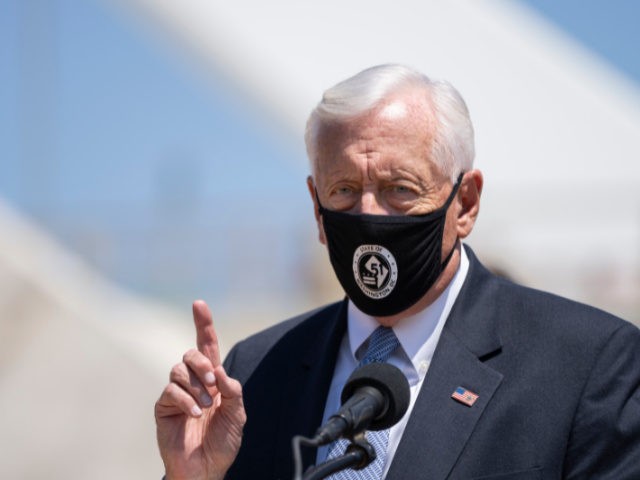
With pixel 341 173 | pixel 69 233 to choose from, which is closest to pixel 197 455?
pixel 341 173

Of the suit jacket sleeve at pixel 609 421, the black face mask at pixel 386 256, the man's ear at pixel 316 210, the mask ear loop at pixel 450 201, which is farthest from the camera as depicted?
the man's ear at pixel 316 210

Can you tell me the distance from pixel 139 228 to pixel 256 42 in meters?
13.0

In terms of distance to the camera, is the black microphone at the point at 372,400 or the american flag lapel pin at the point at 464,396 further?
the american flag lapel pin at the point at 464,396

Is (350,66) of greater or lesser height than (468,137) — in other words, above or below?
above

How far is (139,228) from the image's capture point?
45.3 ft

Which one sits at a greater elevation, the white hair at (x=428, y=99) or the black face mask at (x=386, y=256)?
the white hair at (x=428, y=99)

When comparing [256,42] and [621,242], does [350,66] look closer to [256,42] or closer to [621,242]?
[256,42]

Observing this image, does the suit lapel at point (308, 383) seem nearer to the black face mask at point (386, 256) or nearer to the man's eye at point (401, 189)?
the black face mask at point (386, 256)

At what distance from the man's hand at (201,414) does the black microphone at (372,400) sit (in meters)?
0.50

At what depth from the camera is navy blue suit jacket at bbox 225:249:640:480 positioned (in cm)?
266

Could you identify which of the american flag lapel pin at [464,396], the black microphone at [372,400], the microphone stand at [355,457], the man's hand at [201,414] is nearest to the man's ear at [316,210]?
the man's hand at [201,414]

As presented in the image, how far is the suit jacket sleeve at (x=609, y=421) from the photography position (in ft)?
8.57

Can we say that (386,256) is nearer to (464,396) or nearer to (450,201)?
(450,201)

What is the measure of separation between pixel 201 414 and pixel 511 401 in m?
0.77
